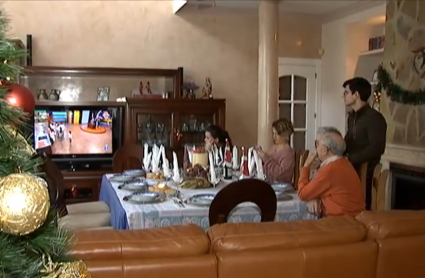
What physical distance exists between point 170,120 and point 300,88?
2.09 metres

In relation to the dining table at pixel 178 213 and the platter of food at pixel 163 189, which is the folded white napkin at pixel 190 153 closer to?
the platter of food at pixel 163 189

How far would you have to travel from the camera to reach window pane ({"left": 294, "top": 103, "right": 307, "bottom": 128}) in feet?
22.1

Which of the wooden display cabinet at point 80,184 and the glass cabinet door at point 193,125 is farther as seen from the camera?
the glass cabinet door at point 193,125

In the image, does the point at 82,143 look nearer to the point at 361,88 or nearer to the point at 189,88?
the point at 189,88

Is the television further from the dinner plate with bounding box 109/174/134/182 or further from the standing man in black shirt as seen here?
the standing man in black shirt

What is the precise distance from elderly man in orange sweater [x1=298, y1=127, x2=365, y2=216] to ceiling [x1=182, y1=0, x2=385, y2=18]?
2970mm

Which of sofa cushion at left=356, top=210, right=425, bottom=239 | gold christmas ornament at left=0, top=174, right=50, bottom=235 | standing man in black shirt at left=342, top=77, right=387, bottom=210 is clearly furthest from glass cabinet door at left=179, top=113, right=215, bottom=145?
gold christmas ornament at left=0, top=174, right=50, bottom=235

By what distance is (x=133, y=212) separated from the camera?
282 centimetres

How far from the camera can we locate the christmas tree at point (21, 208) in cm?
95

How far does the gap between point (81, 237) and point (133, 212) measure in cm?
107

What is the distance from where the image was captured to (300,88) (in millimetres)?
6746

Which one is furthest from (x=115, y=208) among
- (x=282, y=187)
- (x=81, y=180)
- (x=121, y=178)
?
(x=81, y=180)

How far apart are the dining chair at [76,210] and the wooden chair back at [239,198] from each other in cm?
112

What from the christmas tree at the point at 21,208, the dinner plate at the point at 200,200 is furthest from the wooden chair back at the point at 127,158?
the christmas tree at the point at 21,208
